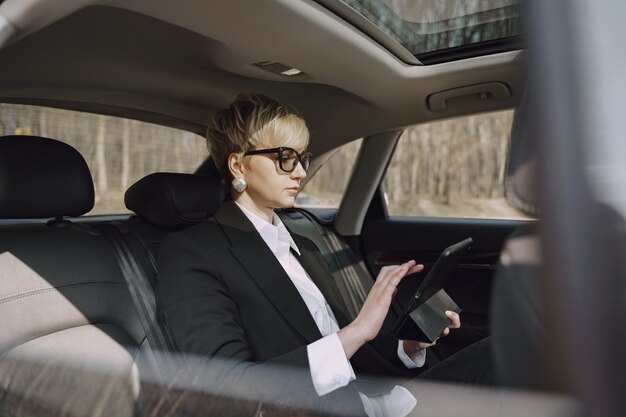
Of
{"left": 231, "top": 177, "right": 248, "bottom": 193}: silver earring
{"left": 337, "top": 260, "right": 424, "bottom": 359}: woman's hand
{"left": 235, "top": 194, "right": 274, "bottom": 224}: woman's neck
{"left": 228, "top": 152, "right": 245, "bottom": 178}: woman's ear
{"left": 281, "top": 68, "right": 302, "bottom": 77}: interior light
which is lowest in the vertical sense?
{"left": 337, "top": 260, "right": 424, "bottom": 359}: woman's hand

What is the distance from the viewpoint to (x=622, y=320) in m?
0.71

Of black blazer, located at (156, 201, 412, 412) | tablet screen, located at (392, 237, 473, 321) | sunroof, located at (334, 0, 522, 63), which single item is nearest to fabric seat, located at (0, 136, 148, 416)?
black blazer, located at (156, 201, 412, 412)

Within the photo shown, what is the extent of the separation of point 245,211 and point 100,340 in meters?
0.51

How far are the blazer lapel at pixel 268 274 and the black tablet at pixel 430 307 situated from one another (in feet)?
0.76

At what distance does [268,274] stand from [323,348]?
363 millimetres

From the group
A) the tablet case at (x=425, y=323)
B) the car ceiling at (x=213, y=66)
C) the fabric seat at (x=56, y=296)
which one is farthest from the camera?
the car ceiling at (x=213, y=66)

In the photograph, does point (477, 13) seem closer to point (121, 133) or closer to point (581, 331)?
point (581, 331)

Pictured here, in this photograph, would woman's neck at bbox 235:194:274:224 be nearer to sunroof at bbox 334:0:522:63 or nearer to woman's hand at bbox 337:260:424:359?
woman's hand at bbox 337:260:424:359

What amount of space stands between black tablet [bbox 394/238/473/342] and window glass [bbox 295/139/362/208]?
4.63 feet

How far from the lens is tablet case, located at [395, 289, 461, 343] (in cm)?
154

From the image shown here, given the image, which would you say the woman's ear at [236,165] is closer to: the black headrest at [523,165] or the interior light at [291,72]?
the interior light at [291,72]

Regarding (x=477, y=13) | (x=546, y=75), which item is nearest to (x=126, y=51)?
(x=477, y=13)

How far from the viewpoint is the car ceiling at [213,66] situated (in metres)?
1.67

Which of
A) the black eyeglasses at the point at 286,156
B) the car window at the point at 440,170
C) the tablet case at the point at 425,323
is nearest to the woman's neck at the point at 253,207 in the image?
the black eyeglasses at the point at 286,156
